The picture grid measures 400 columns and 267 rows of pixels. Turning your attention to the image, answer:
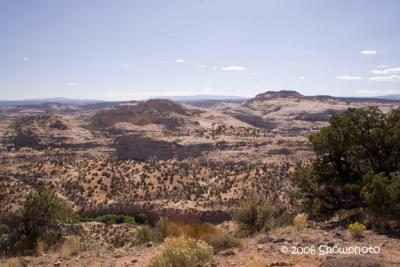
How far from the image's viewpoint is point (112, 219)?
33094 mm

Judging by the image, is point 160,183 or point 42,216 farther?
point 160,183

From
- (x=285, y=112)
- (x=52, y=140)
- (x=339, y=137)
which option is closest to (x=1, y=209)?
(x=339, y=137)

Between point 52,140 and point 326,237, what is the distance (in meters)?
69.5

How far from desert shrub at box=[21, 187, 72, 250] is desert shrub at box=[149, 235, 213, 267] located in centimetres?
775

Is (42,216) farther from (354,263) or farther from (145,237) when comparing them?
(354,263)

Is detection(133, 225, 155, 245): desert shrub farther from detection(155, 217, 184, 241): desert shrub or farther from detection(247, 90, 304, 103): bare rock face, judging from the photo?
detection(247, 90, 304, 103): bare rock face

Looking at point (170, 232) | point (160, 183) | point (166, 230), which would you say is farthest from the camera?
point (160, 183)

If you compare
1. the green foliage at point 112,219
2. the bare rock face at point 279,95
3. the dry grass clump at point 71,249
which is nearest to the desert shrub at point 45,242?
the dry grass clump at point 71,249

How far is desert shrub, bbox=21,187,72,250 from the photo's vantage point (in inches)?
642

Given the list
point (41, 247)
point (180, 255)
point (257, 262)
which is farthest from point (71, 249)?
point (257, 262)

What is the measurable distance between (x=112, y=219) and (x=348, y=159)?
71.2 feet

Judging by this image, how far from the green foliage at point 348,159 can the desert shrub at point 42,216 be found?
10080mm

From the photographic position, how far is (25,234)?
16.3 meters

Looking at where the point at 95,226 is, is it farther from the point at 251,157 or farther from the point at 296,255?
the point at 251,157
